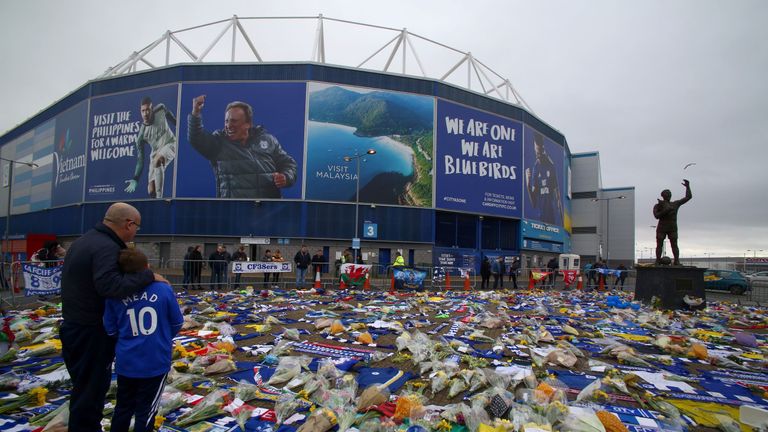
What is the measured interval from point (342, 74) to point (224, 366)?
32.6m

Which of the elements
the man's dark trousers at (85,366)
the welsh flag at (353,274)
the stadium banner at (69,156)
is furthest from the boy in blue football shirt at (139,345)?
the stadium banner at (69,156)

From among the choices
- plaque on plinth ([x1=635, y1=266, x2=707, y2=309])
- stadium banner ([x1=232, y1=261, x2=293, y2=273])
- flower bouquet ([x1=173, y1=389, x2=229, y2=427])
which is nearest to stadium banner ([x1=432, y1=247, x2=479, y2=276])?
stadium banner ([x1=232, y1=261, x2=293, y2=273])

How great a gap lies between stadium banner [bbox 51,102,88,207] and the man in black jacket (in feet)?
148

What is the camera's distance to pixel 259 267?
16688mm

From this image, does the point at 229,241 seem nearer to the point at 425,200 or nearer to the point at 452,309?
the point at 425,200

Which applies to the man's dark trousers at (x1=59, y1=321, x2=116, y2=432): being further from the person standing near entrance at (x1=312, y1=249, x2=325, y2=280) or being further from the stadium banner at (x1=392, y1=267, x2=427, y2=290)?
the stadium banner at (x1=392, y1=267, x2=427, y2=290)

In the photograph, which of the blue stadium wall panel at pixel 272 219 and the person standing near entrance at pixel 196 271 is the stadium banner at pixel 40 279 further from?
the blue stadium wall panel at pixel 272 219

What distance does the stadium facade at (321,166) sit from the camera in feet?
109

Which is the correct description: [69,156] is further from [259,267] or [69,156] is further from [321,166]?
[259,267]

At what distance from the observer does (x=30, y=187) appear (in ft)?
166

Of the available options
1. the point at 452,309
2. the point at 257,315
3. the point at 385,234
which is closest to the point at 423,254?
the point at 385,234

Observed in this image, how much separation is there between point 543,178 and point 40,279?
4363 centimetres

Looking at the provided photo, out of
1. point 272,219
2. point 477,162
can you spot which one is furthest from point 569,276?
point 272,219

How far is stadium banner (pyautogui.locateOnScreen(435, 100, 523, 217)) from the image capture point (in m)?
36.8
